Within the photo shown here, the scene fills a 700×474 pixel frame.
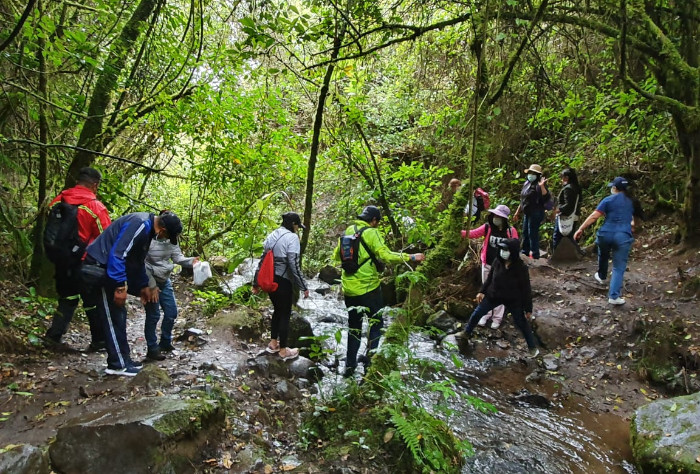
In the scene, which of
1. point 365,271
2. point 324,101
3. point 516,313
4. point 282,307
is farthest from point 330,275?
point 365,271

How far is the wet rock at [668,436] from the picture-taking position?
151 inches

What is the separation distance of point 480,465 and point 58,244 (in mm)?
5098

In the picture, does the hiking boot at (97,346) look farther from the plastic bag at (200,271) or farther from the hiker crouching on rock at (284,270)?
the hiker crouching on rock at (284,270)

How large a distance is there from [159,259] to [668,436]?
5835mm

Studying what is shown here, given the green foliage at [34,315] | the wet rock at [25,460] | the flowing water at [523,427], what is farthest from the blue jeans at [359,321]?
the green foliage at [34,315]

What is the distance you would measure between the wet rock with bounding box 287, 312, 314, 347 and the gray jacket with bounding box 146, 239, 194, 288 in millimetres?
2152

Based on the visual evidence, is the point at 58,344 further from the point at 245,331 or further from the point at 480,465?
the point at 480,465

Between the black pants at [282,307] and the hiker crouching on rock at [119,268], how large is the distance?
1507 mm

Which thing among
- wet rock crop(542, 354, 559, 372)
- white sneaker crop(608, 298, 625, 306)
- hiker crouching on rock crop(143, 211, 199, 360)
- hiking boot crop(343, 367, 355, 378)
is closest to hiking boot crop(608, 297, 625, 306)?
white sneaker crop(608, 298, 625, 306)

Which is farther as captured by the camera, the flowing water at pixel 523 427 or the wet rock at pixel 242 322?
the wet rock at pixel 242 322

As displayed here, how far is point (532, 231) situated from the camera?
9203 millimetres

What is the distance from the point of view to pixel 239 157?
9.05 metres

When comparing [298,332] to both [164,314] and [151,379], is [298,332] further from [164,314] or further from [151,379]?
[151,379]

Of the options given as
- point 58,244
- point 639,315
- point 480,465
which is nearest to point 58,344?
point 58,244
